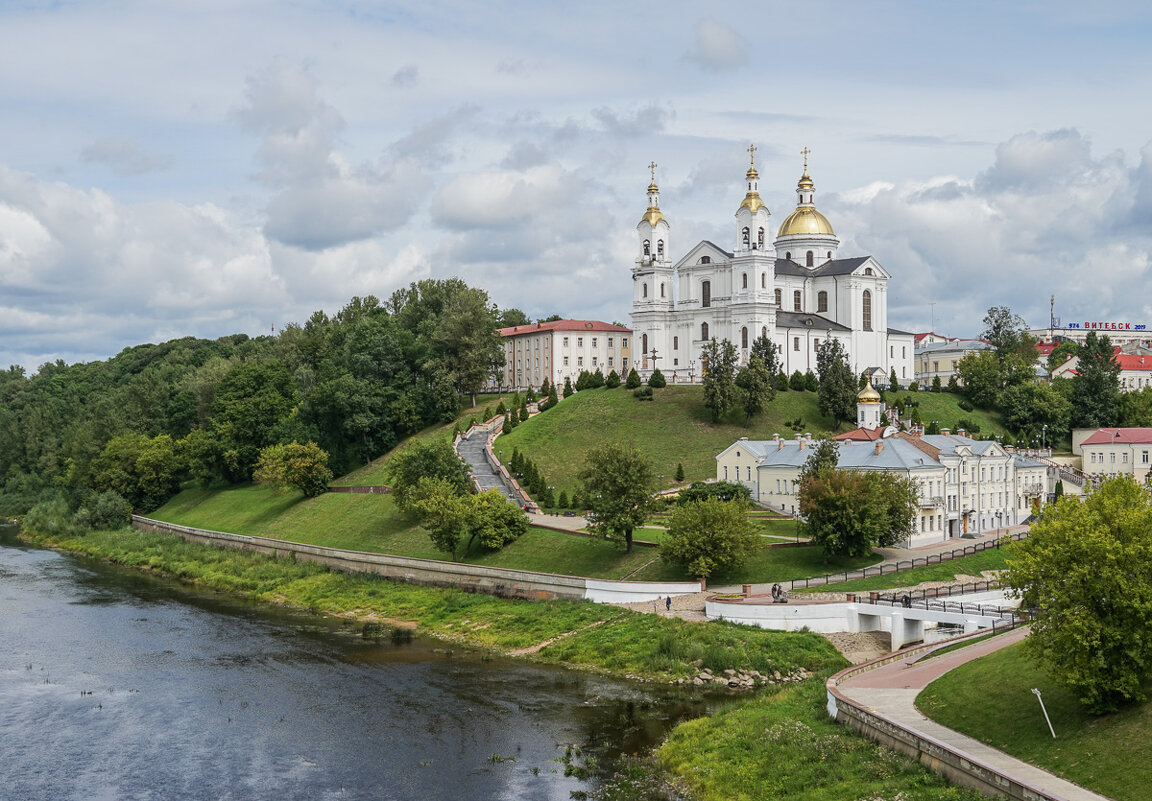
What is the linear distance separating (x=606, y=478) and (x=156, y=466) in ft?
172

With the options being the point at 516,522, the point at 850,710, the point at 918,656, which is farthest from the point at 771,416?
the point at 850,710

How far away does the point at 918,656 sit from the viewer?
126 feet

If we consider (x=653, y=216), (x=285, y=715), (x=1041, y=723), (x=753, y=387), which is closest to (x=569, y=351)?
(x=653, y=216)

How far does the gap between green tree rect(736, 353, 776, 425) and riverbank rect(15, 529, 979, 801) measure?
3608 cm

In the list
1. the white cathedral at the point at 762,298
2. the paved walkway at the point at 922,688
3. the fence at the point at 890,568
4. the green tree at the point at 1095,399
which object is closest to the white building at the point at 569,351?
the white cathedral at the point at 762,298

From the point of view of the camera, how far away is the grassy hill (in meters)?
81.2

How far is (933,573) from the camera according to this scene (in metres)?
53.8

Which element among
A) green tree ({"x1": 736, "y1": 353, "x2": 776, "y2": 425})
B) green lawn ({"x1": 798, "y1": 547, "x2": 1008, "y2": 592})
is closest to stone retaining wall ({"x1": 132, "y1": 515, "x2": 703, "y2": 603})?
green lawn ({"x1": 798, "y1": 547, "x2": 1008, "y2": 592})

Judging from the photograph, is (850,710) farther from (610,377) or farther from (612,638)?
(610,377)

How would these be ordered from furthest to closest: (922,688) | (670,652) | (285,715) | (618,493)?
1. (618,493)
2. (670,652)
3. (285,715)
4. (922,688)

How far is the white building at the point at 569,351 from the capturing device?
110 metres

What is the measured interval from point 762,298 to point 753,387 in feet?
48.9

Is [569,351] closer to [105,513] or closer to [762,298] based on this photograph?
[762,298]

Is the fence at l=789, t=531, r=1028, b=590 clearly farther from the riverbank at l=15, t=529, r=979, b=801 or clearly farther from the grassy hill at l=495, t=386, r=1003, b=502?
the grassy hill at l=495, t=386, r=1003, b=502
